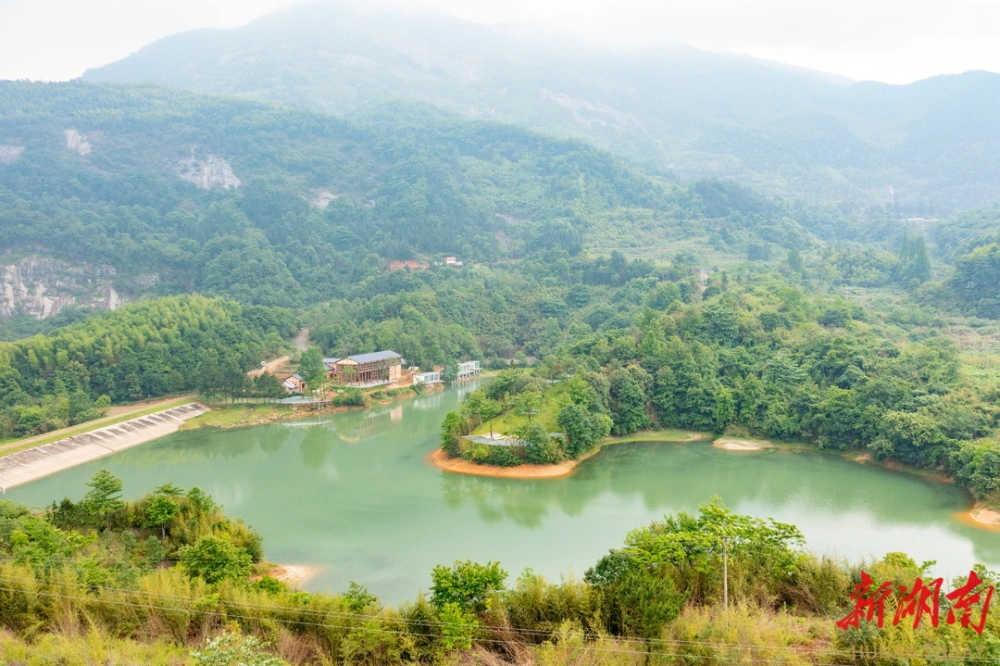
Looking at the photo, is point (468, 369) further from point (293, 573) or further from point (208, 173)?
point (208, 173)

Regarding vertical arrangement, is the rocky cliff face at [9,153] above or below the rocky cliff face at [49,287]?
above

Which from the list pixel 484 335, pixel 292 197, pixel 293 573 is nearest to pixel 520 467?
pixel 293 573

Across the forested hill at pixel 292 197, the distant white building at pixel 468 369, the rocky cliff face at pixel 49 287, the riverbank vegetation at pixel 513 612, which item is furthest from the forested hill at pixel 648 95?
the riverbank vegetation at pixel 513 612

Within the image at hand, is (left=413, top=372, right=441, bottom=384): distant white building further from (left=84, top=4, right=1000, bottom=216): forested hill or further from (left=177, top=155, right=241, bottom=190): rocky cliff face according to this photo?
(left=84, top=4, right=1000, bottom=216): forested hill

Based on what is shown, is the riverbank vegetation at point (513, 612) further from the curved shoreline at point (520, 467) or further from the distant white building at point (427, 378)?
the distant white building at point (427, 378)

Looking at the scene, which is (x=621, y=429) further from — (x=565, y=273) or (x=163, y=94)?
(x=163, y=94)

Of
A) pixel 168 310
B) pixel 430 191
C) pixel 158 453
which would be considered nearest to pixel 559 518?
pixel 158 453
